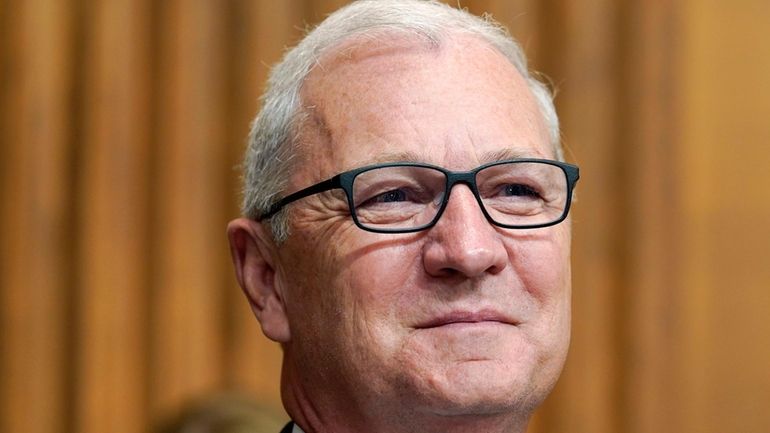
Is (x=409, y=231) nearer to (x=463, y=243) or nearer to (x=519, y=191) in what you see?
(x=463, y=243)

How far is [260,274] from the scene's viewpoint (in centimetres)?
183

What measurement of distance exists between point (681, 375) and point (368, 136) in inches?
72.8

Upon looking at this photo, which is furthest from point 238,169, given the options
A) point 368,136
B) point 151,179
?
point 368,136

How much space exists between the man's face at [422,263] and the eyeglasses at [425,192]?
0.7 inches

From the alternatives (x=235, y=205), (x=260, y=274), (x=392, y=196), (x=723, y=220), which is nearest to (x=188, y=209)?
(x=235, y=205)

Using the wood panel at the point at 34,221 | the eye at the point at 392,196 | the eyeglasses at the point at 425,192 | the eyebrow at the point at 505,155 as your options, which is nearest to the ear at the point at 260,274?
the eyeglasses at the point at 425,192

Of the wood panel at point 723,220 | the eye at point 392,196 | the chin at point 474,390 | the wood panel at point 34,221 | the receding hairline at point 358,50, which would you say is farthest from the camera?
the wood panel at point 723,220

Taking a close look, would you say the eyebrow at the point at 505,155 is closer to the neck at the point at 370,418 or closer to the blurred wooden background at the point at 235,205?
the neck at the point at 370,418

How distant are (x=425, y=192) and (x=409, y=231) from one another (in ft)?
0.27

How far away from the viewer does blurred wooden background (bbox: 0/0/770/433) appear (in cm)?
296

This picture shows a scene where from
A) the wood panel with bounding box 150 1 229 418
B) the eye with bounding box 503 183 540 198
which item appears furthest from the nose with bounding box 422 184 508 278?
the wood panel with bounding box 150 1 229 418

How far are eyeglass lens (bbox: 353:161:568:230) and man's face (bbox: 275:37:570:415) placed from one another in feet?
0.07

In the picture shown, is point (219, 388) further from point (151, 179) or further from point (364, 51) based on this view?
point (364, 51)

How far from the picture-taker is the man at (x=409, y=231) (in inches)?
60.9
